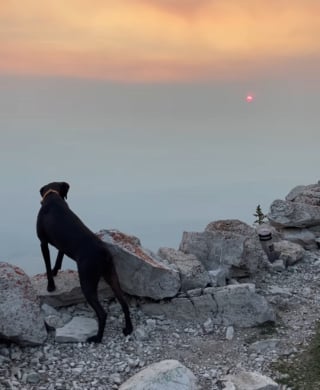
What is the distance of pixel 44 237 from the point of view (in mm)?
8695

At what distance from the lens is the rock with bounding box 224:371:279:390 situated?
6352 millimetres

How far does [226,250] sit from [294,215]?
342 centimetres

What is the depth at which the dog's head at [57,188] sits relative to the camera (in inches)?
354

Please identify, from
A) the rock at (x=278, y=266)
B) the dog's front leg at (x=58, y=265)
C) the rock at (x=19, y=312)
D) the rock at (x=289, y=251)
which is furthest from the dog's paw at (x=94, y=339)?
the rock at (x=289, y=251)

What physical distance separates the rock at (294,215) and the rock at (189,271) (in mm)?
3908

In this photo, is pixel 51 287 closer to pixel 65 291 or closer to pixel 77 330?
pixel 65 291

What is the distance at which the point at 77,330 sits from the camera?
7.88 meters

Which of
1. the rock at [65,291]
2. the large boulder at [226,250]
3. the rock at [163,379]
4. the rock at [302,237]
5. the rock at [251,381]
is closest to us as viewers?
the rock at [163,379]

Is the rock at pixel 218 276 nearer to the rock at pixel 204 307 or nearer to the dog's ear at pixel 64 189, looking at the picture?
the rock at pixel 204 307

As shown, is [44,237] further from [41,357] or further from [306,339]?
[306,339]

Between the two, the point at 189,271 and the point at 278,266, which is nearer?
the point at 189,271

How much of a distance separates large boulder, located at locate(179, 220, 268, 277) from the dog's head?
247 centimetres

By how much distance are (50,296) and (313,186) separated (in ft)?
31.8

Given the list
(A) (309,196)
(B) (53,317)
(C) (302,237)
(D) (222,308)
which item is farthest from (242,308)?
(A) (309,196)
